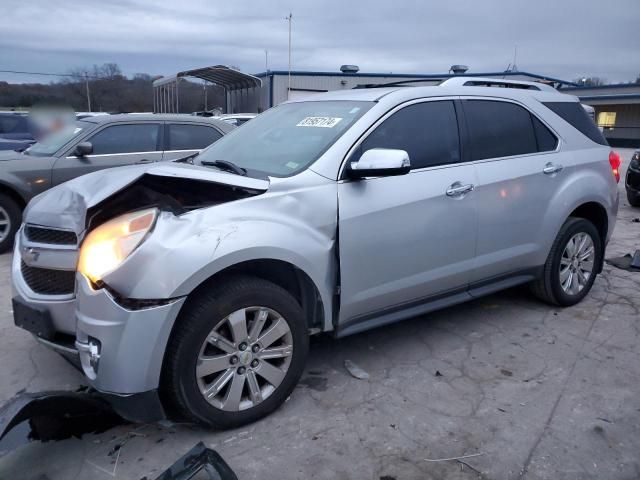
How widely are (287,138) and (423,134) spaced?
3.02ft

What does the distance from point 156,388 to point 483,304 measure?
315 cm

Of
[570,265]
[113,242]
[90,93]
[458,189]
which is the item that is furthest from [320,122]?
[90,93]

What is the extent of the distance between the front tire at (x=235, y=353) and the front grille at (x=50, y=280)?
2.48 feet

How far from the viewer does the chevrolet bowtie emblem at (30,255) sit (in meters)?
2.89

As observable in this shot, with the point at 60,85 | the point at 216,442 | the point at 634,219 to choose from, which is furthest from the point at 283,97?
the point at 216,442

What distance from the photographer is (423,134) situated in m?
3.48

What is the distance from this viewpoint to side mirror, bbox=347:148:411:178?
2922 mm

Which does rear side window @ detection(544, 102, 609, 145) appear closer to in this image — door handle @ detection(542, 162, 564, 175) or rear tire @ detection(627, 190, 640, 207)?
door handle @ detection(542, 162, 564, 175)

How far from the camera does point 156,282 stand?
235 centimetres

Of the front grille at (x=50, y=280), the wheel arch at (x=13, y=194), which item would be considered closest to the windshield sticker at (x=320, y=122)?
the front grille at (x=50, y=280)

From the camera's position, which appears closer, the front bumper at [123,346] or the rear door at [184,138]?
the front bumper at [123,346]

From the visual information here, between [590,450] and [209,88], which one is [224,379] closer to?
[590,450]

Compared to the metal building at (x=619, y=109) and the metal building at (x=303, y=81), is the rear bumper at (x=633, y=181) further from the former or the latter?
the metal building at (x=619, y=109)

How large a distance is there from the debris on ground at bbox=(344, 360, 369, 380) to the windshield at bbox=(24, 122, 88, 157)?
495 cm
